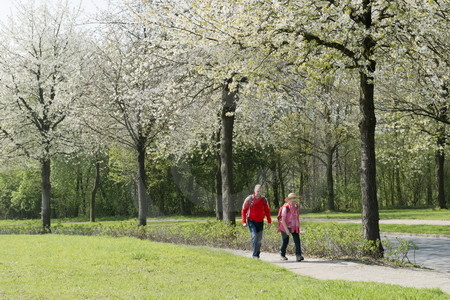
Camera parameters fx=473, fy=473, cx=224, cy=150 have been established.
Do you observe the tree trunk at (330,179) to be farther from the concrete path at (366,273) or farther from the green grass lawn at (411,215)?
the concrete path at (366,273)

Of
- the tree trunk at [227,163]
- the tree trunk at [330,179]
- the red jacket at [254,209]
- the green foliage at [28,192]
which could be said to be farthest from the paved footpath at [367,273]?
the green foliage at [28,192]

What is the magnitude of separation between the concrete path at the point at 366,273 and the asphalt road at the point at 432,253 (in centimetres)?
123

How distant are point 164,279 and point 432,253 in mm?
8165

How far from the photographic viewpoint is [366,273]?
8891 millimetres

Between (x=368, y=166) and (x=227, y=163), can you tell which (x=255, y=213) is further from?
(x=227, y=163)

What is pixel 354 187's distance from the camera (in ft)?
143

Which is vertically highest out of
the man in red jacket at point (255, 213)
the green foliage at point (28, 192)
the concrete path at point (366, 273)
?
the green foliage at point (28, 192)

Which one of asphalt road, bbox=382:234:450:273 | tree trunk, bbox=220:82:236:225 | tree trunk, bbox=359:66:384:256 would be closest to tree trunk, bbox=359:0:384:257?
tree trunk, bbox=359:66:384:256

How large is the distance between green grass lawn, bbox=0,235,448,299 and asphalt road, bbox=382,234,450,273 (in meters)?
3.69

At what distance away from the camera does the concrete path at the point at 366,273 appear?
310 inches

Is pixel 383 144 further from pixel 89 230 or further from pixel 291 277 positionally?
pixel 291 277

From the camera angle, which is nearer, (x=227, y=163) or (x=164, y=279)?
(x=164, y=279)

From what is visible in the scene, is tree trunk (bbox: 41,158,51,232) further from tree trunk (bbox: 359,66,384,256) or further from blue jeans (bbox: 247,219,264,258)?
tree trunk (bbox: 359,66,384,256)

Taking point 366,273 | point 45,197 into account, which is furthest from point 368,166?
point 45,197
